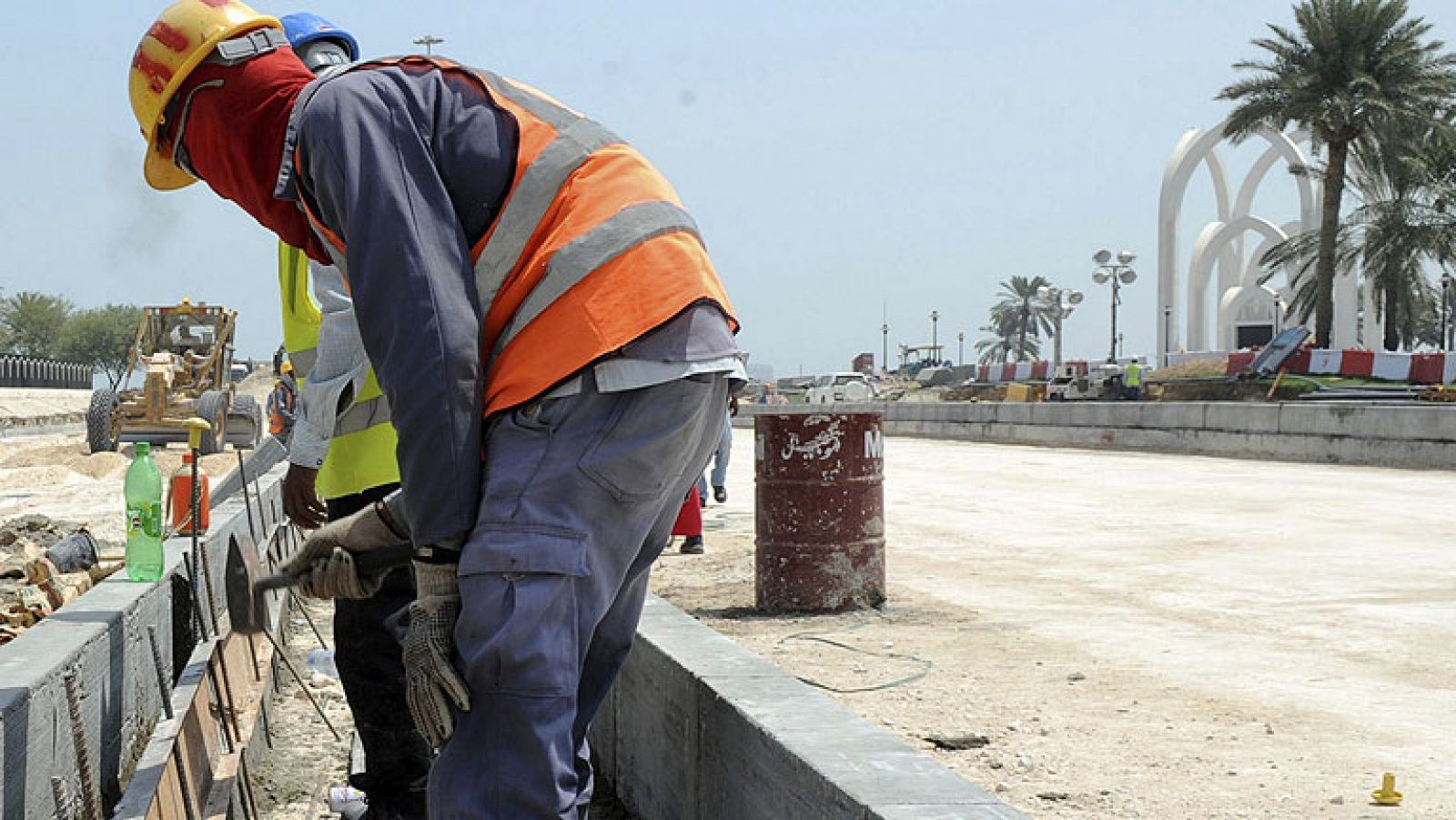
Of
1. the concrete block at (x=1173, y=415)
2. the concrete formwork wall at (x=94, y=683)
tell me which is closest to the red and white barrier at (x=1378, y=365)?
the concrete block at (x=1173, y=415)

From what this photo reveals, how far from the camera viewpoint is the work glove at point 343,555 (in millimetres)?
2469

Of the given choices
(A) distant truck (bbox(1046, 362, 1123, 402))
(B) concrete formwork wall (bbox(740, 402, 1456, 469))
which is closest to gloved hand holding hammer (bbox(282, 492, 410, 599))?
(B) concrete formwork wall (bbox(740, 402, 1456, 469))

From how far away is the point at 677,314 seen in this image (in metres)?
2.32

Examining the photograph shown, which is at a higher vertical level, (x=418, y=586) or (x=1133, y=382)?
(x=1133, y=382)

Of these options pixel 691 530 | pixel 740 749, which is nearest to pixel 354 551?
pixel 740 749

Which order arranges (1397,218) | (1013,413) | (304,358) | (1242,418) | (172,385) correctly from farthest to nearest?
(1397,218) → (1013,413) → (172,385) → (1242,418) → (304,358)

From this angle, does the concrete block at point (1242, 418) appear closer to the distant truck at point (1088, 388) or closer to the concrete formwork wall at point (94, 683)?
the distant truck at point (1088, 388)

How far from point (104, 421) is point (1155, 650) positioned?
2042 cm

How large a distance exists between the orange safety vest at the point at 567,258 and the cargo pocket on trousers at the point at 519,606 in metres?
0.21

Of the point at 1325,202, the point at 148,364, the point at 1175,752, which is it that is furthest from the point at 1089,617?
the point at 1325,202

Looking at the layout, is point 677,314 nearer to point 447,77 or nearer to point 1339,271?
point 447,77

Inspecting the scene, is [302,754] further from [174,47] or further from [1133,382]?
[1133,382]

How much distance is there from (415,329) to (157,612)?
11.3 ft

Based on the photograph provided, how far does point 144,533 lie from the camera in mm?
5258
